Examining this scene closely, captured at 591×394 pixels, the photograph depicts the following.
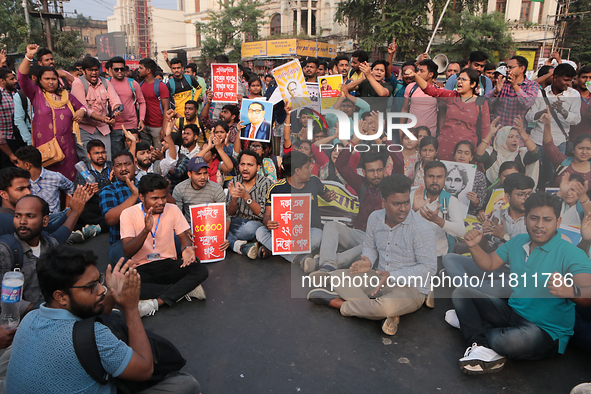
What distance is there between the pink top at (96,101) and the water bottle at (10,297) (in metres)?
4.11

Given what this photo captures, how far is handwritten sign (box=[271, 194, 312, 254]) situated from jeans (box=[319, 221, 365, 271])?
0.42m

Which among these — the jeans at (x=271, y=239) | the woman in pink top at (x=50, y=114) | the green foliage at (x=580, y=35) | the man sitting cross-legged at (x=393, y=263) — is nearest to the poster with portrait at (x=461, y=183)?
the man sitting cross-legged at (x=393, y=263)

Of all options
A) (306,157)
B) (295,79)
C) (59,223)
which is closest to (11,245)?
(59,223)

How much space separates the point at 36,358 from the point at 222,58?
725 centimetres

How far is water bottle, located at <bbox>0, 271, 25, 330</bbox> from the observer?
2.37 meters

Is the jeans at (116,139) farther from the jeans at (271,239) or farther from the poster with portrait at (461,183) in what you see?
the poster with portrait at (461,183)

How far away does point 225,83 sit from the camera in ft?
23.3

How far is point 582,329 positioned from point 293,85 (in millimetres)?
4660

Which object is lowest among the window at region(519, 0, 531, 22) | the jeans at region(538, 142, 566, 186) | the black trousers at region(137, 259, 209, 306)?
the black trousers at region(137, 259, 209, 306)

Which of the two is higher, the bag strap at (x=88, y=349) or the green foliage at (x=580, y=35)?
the green foliage at (x=580, y=35)

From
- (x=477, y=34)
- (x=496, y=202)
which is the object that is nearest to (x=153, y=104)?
Result: (x=496, y=202)

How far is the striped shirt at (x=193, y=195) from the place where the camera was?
4.80m

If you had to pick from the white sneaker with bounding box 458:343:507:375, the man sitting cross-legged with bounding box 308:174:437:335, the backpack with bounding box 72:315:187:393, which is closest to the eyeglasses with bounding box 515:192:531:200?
the man sitting cross-legged with bounding box 308:174:437:335

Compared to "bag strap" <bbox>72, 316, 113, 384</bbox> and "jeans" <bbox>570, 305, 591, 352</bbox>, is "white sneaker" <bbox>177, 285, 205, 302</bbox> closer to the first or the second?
"bag strap" <bbox>72, 316, 113, 384</bbox>
